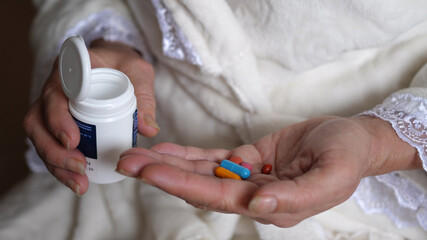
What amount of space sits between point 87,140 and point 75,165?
0.04 meters

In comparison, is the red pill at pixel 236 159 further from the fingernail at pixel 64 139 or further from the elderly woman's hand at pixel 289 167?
the fingernail at pixel 64 139

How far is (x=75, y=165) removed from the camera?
0.65 meters

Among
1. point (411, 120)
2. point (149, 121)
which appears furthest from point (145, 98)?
point (411, 120)

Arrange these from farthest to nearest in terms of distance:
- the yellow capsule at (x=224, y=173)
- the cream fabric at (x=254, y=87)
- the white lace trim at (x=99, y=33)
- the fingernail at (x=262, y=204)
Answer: the white lace trim at (x=99, y=33), the cream fabric at (x=254, y=87), the yellow capsule at (x=224, y=173), the fingernail at (x=262, y=204)

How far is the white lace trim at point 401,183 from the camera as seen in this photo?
25.9 inches

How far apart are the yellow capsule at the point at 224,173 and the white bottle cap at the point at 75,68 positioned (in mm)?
203

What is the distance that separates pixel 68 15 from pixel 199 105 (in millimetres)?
342

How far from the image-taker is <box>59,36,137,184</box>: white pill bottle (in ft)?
1.93

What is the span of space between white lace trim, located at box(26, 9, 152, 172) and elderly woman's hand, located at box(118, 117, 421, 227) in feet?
1.19

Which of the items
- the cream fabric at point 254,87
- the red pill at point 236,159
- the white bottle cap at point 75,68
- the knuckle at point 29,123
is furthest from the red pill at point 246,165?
the knuckle at point 29,123

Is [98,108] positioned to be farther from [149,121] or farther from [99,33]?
[99,33]

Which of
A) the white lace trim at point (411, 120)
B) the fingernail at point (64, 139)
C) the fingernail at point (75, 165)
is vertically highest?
the white lace trim at point (411, 120)

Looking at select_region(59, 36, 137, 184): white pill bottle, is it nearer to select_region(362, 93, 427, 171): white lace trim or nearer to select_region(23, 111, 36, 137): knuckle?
select_region(23, 111, 36, 137): knuckle

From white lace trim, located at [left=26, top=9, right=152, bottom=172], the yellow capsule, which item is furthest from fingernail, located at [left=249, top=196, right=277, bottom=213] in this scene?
white lace trim, located at [left=26, top=9, right=152, bottom=172]
